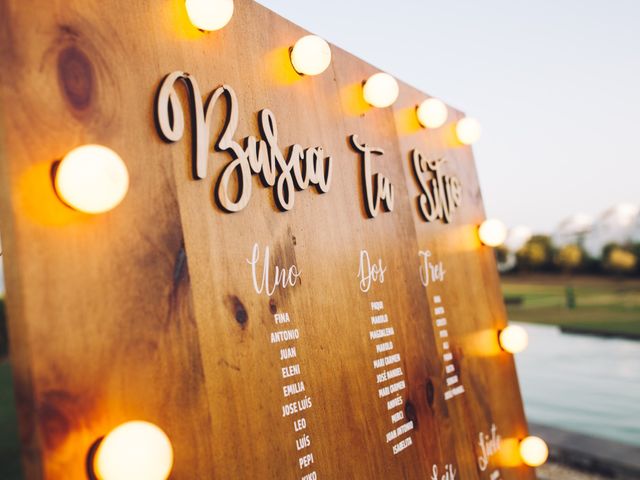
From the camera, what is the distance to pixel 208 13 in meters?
1.28

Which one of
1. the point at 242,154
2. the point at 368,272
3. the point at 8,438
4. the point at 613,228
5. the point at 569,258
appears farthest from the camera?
the point at 569,258

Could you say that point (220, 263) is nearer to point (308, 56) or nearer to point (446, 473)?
point (308, 56)

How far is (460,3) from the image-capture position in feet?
15.3

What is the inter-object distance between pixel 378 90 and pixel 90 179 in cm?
133

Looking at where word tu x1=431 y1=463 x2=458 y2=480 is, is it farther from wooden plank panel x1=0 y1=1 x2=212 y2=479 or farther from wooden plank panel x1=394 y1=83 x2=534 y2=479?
wooden plank panel x1=0 y1=1 x2=212 y2=479

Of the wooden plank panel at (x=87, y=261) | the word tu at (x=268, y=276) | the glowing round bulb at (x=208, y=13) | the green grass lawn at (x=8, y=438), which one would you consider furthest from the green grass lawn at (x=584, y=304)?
the wooden plank panel at (x=87, y=261)

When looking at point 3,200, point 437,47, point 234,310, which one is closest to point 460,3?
point 437,47

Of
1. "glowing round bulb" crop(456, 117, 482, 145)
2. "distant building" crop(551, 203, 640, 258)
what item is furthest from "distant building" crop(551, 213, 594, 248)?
"glowing round bulb" crop(456, 117, 482, 145)

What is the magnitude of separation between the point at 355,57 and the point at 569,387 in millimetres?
8070

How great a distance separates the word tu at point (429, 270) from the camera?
2.12 metres

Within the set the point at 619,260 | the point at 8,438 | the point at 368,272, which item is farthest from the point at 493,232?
the point at 619,260

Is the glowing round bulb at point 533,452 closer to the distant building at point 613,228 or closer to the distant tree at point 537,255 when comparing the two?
the distant building at point 613,228

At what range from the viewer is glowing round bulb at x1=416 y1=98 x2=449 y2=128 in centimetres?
234

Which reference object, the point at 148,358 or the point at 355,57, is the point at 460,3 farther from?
the point at 148,358
